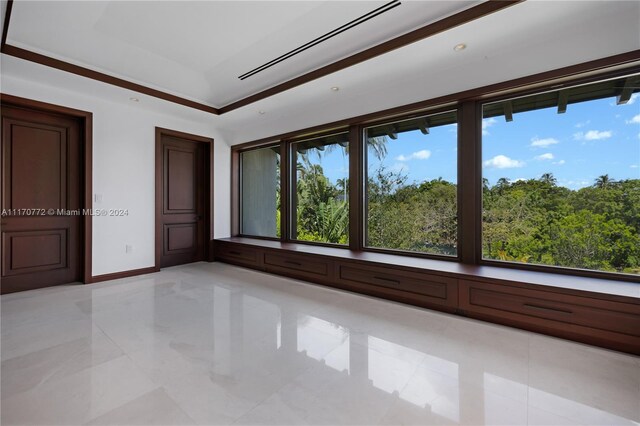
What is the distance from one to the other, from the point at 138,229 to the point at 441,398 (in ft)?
15.9

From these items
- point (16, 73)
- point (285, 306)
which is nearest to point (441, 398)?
point (285, 306)

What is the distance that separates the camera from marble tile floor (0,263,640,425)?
160 cm

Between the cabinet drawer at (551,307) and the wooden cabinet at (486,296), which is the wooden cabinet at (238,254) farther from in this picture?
the cabinet drawer at (551,307)

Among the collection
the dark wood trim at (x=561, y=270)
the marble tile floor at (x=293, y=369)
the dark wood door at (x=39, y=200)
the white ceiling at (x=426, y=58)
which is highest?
the white ceiling at (x=426, y=58)

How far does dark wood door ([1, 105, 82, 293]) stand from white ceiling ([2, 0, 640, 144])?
0.70 m

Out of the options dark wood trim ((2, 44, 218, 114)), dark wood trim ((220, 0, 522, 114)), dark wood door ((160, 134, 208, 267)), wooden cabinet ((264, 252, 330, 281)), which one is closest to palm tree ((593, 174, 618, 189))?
dark wood trim ((220, 0, 522, 114))

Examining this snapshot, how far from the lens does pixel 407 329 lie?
268cm

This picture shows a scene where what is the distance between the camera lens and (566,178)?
9.43 feet

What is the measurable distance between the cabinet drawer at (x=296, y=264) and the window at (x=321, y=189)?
670 millimetres

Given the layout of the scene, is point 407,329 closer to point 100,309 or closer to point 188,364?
point 188,364

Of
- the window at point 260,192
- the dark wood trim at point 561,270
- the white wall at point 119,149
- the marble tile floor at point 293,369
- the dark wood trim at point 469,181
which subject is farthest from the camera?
the window at point 260,192

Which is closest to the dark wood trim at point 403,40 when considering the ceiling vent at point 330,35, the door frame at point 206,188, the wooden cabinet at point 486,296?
the ceiling vent at point 330,35

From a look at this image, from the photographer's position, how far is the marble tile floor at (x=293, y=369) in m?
1.60

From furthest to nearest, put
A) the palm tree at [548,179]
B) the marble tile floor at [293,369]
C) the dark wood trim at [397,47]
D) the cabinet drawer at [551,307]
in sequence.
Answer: the palm tree at [548,179] < the dark wood trim at [397,47] < the cabinet drawer at [551,307] < the marble tile floor at [293,369]
